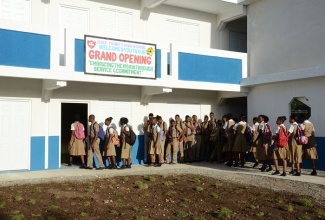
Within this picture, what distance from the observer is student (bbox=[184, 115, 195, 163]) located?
13359 millimetres

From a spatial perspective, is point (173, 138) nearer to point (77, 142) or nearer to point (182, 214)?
point (77, 142)

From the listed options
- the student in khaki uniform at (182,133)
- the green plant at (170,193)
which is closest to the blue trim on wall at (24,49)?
the student in khaki uniform at (182,133)

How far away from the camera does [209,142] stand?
13742mm

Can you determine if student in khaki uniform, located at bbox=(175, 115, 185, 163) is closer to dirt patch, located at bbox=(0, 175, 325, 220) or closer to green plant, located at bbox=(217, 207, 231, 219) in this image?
dirt patch, located at bbox=(0, 175, 325, 220)

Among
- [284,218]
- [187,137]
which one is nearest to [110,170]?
[187,137]

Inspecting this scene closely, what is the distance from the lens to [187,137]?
1335 centimetres

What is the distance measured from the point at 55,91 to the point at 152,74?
3.10 metres

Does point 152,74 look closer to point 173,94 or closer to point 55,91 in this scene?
point 173,94

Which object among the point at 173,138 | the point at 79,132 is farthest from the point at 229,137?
the point at 79,132

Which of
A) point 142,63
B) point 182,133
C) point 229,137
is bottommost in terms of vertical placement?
point 229,137

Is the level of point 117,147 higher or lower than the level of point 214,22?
lower

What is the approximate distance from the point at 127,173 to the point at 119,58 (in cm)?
347

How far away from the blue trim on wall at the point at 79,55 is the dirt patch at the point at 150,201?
3370 mm

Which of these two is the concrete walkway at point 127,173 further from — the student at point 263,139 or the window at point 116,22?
the window at point 116,22
